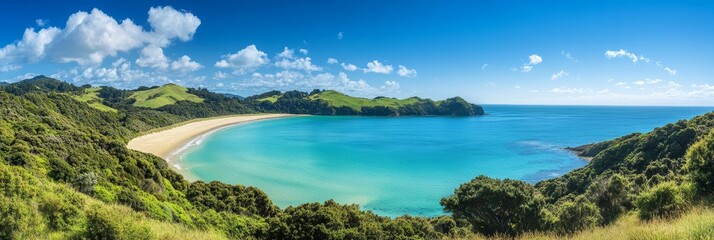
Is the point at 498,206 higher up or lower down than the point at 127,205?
lower down

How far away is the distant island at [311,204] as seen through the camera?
952cm

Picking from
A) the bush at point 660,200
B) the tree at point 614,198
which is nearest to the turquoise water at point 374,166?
the tree at point 614,198

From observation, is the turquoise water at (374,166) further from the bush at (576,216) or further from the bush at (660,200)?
the bush at (660,200)

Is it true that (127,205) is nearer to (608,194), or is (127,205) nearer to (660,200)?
(660,200)

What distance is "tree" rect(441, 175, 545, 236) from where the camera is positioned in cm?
2062

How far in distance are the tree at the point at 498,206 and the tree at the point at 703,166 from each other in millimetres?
7196

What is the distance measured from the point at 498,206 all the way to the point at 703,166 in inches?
361

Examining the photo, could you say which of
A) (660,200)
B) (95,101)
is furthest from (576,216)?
(95,101)

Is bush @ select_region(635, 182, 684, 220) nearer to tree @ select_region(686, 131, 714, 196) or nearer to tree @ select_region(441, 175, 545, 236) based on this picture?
tree @ select_region(686, 131, 714, 196)

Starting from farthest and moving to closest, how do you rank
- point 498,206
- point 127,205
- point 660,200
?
point 498,206 → point 127,205 → point 660,200

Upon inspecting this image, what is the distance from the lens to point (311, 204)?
890 inches

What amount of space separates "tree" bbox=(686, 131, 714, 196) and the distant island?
0.13 ft

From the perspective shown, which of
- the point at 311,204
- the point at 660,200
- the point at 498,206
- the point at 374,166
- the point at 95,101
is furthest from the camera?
the point at 95,101

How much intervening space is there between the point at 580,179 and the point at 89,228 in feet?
133
